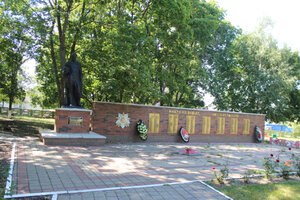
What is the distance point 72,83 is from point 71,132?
2194 millimetres

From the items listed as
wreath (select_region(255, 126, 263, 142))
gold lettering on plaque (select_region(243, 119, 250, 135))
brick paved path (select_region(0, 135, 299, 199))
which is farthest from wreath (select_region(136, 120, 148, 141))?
wreath (select_region(255, 126, 263, 142))

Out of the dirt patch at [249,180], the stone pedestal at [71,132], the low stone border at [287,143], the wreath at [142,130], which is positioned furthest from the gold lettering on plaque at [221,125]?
the dirt patch at [249,180]

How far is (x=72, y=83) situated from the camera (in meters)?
10.5

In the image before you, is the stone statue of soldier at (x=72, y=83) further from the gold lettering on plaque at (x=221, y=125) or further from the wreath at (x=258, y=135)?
the wreath at (x=258, y=135)

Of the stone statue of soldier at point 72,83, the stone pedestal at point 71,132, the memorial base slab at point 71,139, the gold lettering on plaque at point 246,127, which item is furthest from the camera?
the gold lettering on plaque at point 246,127

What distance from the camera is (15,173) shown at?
5.06 meters

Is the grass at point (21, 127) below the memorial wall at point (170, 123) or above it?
below

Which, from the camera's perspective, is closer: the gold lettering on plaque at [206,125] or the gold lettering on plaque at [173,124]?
the gold lettering on plaque at [173,124]

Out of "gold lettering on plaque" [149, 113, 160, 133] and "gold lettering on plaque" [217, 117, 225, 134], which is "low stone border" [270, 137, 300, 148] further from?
"gold lettering on plaque" [149, 113, 160, 133]

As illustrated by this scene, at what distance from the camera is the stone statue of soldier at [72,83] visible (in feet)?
34.3

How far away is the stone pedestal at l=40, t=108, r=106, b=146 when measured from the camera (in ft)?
29.5

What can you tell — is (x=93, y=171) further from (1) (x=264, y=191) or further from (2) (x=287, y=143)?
(2) (x=287, y=143)

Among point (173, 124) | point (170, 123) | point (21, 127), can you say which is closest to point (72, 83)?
point (170, 123)

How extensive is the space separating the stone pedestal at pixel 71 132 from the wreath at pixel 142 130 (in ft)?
9.83
